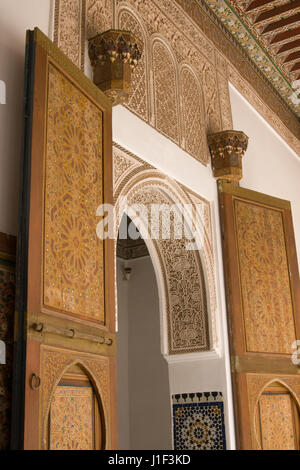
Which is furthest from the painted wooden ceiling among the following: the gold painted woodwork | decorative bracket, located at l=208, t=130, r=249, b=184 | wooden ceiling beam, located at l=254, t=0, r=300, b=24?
the gold painted woodwork

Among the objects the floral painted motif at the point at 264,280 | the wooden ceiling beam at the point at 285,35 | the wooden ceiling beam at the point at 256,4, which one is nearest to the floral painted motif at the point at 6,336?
the floral painted motif at the point at 264,280

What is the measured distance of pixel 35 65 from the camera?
205 centimetres

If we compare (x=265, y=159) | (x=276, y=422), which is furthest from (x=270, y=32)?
(x=276, y=422)

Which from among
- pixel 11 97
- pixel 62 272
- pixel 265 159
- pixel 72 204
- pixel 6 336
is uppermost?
pixel 265 159

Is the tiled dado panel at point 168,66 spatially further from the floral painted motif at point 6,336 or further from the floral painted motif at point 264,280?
the floral painted motif at point 6,336

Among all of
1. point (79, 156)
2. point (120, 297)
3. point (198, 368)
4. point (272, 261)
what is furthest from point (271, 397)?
point (120, 297)

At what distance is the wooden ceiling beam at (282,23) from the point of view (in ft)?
13.9

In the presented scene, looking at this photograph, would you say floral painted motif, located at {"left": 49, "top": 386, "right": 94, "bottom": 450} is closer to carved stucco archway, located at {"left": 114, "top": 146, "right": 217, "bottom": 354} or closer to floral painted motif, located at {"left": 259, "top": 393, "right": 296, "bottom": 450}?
carved stucco archway, located at {"left": 114, "top": 146, "right": 217, "bottom": 354}

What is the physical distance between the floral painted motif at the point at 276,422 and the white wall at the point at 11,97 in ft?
6.14

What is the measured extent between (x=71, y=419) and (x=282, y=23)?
11.3 ft

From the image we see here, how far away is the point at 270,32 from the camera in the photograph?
170 inches

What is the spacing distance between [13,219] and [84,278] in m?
0.34

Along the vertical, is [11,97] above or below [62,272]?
above

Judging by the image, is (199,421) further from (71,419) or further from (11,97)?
(11,97)
